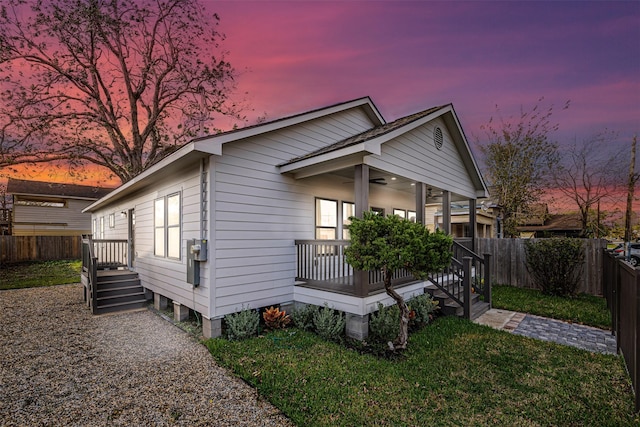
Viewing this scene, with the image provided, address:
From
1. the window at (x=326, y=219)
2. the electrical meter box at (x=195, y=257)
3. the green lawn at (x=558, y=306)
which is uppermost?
the window at (x=326, y=219)

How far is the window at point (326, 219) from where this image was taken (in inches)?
308

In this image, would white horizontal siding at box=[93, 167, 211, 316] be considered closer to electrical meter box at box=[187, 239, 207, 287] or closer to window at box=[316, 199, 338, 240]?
electrical meter box at box=[187, 239, 207, 287]

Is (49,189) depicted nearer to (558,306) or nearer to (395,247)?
(395,247)

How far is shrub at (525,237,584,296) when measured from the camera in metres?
8.81

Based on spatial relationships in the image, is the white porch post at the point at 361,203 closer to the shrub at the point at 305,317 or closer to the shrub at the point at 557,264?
the shrub at the point at 305,317

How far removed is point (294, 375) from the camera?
4.13m

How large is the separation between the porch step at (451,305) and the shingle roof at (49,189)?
Result: 86.6 feet

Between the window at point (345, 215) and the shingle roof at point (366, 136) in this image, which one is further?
the window at point (345, 215)

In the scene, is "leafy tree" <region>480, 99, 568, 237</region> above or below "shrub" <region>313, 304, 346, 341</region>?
above

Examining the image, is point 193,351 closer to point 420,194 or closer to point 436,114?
point 420,194

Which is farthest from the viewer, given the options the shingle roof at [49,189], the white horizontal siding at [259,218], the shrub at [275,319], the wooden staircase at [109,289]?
the shingle roof at [49,189]

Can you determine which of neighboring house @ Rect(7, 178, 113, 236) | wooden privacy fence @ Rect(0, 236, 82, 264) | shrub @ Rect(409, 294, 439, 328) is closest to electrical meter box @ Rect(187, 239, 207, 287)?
shrub @ Rect(409, 294, 439, 328)

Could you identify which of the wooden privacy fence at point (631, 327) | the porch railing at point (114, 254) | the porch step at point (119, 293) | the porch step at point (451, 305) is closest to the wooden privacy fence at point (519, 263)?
the porch step at point (451, 305)

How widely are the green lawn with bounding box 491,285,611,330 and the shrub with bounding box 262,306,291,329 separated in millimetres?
5863
